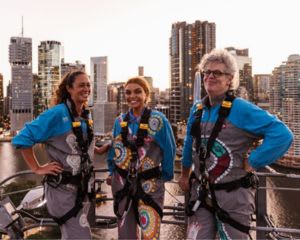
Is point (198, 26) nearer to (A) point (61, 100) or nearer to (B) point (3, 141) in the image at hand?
(B) point (3, 141)

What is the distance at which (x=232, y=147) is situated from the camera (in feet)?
5.02

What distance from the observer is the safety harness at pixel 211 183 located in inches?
59.7

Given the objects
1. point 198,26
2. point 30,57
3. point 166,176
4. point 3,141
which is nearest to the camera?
point 166,176

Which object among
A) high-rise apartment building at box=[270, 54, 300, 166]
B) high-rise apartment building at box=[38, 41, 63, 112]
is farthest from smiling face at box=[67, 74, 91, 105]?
high-rise apartment building at box=[38, 41, 63, 112]

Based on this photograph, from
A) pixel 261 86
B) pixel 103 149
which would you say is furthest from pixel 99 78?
pixel 103 149

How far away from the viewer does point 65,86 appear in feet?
6.19

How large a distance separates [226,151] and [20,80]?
87934 millimetres

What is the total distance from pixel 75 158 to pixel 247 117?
824 mm

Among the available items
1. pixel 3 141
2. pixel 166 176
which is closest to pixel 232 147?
pixel 166 176

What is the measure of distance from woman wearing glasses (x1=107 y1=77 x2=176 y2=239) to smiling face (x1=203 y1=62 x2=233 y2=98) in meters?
0.37

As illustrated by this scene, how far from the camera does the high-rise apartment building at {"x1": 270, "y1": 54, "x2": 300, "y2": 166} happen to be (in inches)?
1706

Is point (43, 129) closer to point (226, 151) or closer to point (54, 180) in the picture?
point (54, 180)

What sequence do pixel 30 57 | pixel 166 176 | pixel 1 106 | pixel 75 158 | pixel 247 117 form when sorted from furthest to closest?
pixel 30 57, pixel 1 106, pixel 166 176, pixel 75 158, pixel 247 117

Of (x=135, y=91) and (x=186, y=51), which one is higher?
(x=186, y=51)
